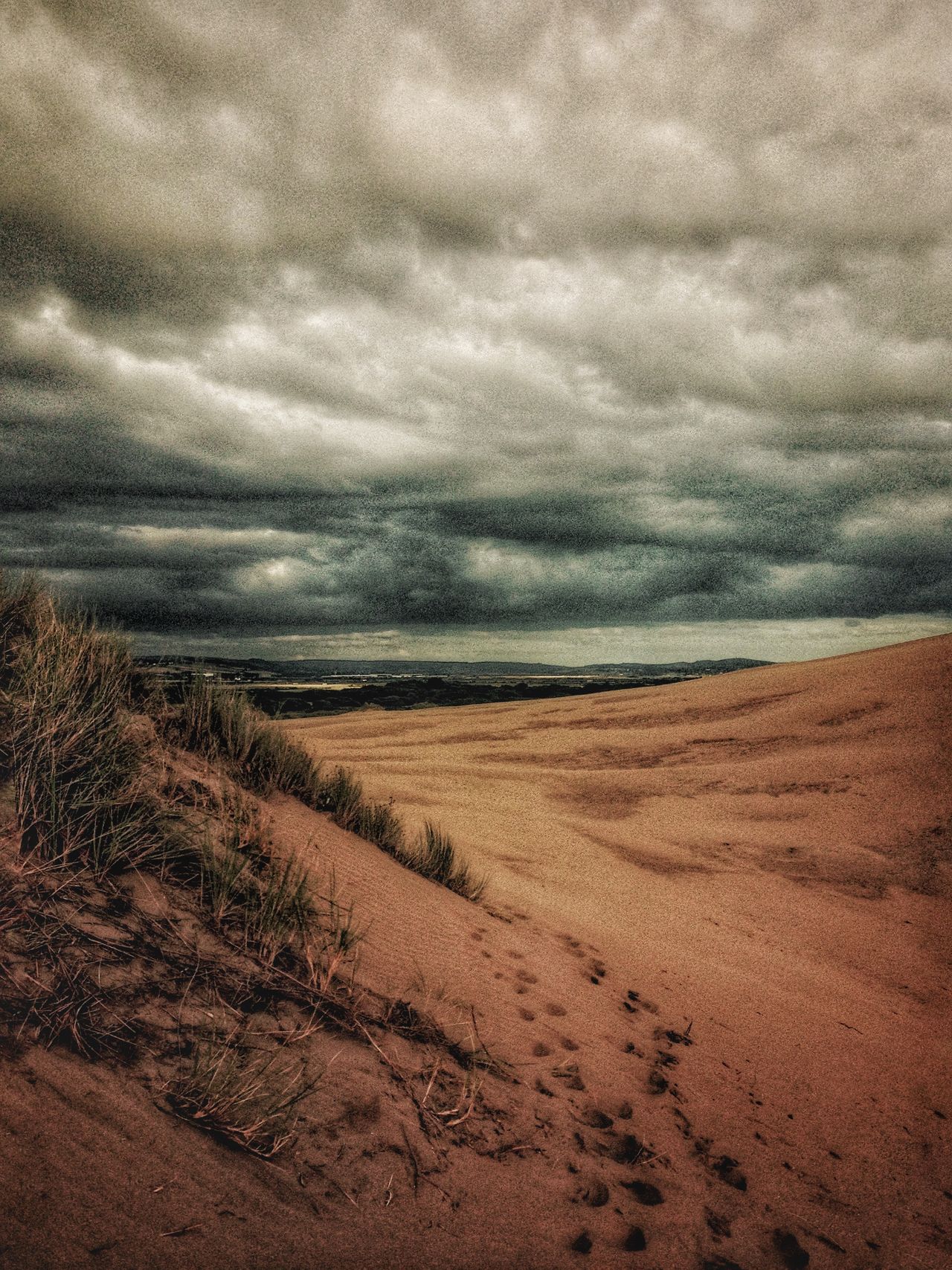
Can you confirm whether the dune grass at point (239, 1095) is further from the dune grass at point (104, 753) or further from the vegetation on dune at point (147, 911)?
the dune grass at point (104, 753)

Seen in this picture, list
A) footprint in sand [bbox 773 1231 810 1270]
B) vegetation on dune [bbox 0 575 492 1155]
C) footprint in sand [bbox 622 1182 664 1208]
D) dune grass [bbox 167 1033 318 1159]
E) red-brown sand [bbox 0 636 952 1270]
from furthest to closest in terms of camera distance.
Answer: footprint in sand [bbox 622 1182 664 1208]
footprint in sand [bbox 773 1231 810 1270]
vegetation on dune [bbox 0 575 492 1155]
dune grass [bbox 167 1033 318 1159]
red-brown sand [bbox 0 636 952 1270]

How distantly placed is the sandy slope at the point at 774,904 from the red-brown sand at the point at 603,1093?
0.03 meters

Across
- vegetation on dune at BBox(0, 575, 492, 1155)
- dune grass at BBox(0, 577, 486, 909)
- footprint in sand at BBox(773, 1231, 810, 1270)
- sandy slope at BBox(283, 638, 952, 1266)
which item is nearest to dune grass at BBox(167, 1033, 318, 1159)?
vegetation on dune at BBox(0, 575, 492, 1155)

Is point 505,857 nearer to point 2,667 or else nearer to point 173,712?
point 173,712

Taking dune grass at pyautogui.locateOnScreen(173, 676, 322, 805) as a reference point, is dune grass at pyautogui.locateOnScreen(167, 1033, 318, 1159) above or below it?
below

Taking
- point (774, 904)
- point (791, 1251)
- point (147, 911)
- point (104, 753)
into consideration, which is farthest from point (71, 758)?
point (774, 904)

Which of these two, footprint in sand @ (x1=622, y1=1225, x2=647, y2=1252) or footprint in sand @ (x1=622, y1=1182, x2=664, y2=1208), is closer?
footprint in sand @ (x1=622, y1=1225, x2=647, y2=1252)

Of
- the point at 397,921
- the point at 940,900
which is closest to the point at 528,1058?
the point at 397,921

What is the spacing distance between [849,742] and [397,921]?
12.0 m

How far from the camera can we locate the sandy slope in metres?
3.18

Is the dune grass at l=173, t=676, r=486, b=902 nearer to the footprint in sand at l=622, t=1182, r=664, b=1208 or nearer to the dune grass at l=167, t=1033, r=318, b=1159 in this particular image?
the dune grass at l=167, t=1033, r=318, b=1159

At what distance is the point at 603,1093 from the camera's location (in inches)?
129

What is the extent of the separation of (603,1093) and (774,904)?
5344 millimetres

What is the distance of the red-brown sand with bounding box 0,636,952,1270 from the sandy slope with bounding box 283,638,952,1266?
0.09 feet
